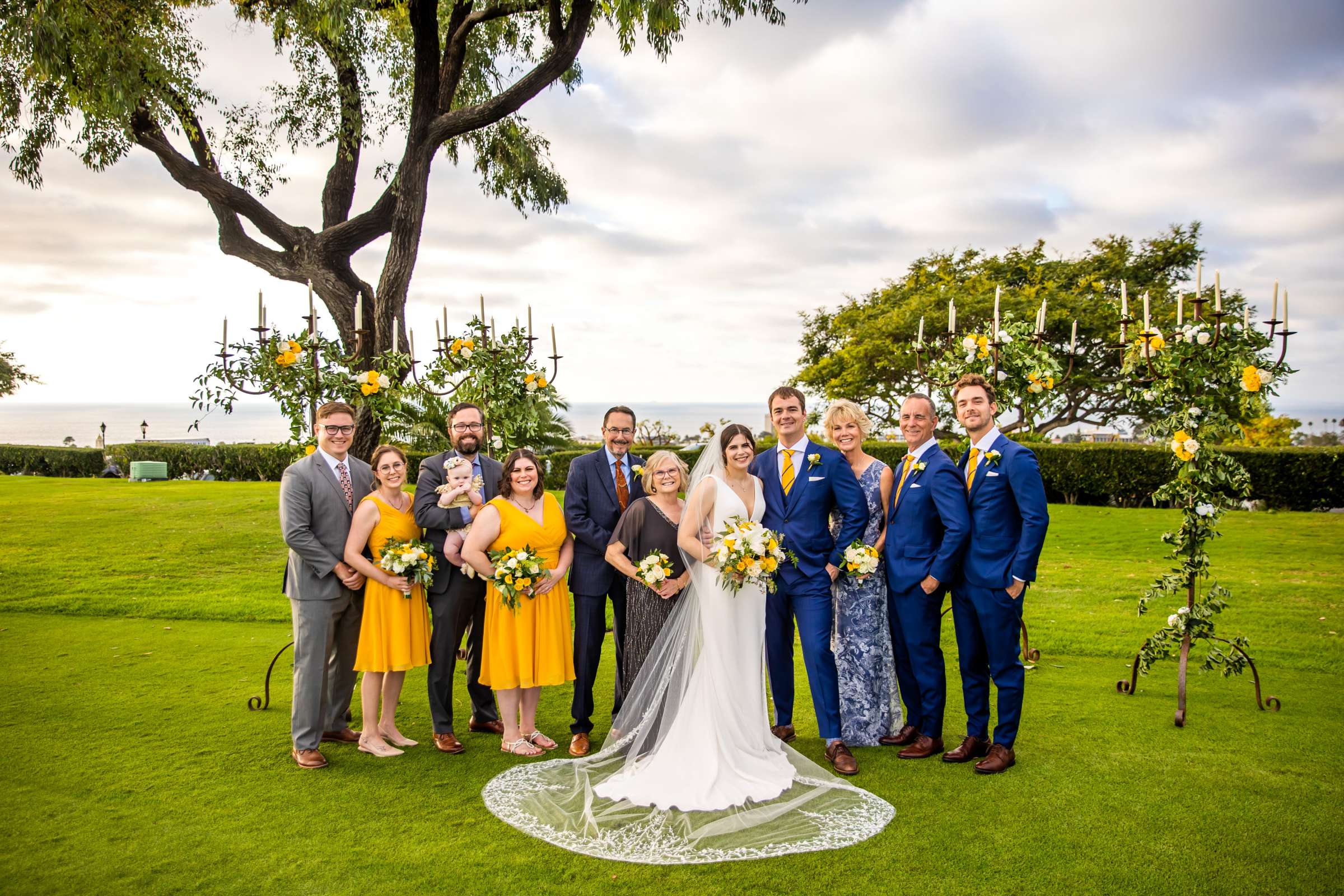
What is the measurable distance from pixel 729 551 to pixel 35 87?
11.3m

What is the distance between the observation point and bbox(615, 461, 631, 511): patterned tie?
19.5 feet

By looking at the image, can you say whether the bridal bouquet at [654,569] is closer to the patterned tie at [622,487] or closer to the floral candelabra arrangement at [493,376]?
the patterned tie at [622,487]

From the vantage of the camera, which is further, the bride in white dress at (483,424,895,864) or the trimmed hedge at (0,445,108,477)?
the trimmed hedge at (0,445,108,477)

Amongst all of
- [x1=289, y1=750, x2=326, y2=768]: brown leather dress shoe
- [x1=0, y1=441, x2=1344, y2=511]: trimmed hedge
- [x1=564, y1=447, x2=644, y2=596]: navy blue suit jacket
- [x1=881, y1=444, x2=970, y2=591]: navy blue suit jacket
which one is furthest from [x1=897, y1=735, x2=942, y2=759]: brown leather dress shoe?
[x1=0, y1=441, x2=1344, y2=511]: trimmed hedge

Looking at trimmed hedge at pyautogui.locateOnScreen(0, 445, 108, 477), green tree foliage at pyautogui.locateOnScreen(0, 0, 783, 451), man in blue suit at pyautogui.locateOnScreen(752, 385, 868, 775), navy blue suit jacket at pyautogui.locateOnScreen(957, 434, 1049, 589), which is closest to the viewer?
navy blue suit jacket at pyautogui.locateOnScreen(957, 434, 1049, 589)

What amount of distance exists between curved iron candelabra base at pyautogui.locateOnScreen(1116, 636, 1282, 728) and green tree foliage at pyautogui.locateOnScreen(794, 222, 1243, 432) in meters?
15.8

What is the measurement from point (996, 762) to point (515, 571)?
10.1ft

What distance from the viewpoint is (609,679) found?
7559mm

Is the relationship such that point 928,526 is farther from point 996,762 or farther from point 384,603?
point 384,603

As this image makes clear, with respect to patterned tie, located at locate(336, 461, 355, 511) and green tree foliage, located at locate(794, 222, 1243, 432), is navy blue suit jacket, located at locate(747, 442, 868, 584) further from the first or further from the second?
green tree foliage, located at locate(794, 222, 1243, 432)

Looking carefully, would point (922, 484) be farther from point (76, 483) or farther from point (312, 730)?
point (76, 483)

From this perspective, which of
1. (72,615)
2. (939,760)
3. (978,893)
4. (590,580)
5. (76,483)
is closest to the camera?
(978,893)

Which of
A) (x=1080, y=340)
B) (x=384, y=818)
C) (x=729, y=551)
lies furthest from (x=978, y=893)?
(x=1080, y=340)

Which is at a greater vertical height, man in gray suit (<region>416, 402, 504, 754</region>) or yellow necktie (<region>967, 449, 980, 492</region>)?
yellow necktie (<region>967, 449, 980, 492</region>)
